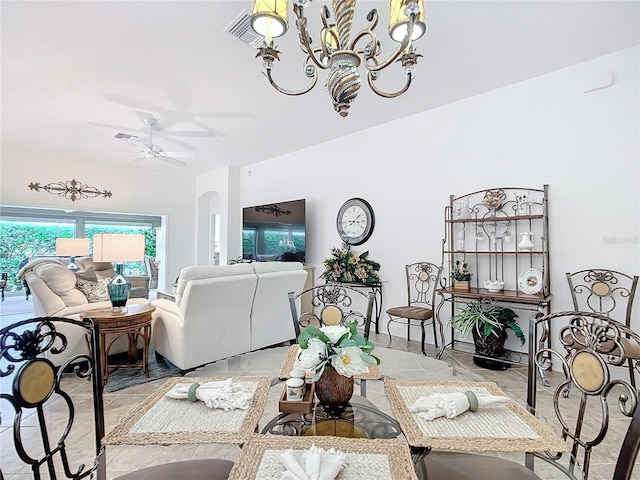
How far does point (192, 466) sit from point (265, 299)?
2323mm

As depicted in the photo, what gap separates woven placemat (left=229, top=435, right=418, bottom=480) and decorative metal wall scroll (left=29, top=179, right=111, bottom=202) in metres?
6.90

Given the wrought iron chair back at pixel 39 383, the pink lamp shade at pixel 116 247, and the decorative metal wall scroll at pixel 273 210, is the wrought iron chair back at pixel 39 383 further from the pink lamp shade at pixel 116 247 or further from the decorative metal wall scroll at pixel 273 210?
the decorative metal wall scroll at pixel 273 210

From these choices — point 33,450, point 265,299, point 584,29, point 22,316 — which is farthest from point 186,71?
point 22,316

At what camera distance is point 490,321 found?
299 centimetres

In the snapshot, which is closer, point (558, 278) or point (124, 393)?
point (124, 393)

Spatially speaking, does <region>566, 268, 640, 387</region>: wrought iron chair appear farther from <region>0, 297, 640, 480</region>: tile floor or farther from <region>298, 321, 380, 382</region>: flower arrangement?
<region>298, 321, 380, 382</region>: flower arrangement

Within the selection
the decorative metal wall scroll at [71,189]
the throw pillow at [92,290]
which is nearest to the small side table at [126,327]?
the throw pillow at [92,290]

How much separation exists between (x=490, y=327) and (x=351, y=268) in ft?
6.00

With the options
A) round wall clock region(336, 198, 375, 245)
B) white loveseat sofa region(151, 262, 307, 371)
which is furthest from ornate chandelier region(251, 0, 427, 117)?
round wall clock region(336, 198, 375, 245)

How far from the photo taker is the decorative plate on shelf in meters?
3.02

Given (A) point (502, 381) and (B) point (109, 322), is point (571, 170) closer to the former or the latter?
(A) point (502, 381)

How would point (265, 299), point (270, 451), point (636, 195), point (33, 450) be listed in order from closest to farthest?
1. point (270, 451)
2. point (33, 450)
3. point (636, 195)
4. point (265, 299)

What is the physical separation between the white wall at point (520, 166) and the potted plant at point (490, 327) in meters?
0.30

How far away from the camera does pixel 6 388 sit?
281cm
